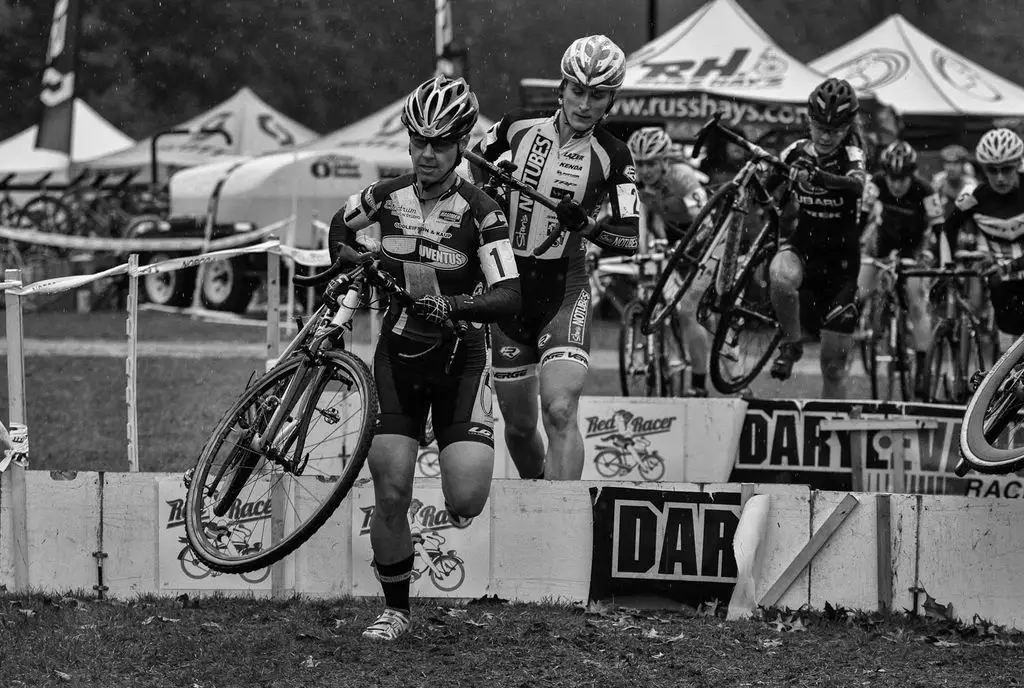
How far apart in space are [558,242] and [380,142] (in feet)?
56.6

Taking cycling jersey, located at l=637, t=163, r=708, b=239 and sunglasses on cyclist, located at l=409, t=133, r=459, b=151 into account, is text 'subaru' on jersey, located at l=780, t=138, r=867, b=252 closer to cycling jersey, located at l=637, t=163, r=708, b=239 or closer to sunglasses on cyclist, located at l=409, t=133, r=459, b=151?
cycling jersey, located at l=637, t=163, r=708, b=239

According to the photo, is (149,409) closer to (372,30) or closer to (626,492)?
(626,492)

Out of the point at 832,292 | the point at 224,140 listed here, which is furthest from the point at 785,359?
the point at 224,140

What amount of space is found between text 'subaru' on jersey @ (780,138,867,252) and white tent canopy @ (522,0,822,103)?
9202 millimetres

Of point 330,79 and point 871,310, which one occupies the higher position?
point 330,79

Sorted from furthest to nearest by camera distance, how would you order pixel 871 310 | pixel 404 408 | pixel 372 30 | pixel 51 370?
1. pixel 372 30
2. pixel 51 370
3. pixel 871 310
4. pixel 404 408

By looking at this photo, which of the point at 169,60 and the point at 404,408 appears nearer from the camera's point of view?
the point at 404,408

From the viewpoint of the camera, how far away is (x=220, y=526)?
23.3 ft

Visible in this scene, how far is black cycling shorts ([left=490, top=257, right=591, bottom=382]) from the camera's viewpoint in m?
7.61

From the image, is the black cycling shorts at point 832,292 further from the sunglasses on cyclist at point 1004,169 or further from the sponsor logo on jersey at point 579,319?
the sponsor logo on jersey at point 579,319

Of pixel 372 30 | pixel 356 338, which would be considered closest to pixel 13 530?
pixel 356 338

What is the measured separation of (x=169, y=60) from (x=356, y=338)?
27.2m

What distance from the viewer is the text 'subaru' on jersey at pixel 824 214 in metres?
9.84

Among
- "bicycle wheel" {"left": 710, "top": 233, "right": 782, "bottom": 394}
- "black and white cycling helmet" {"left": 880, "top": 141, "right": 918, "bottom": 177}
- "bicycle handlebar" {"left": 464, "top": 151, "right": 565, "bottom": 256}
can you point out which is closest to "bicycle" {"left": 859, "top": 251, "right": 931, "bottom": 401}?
"black and white cycling helmet" {"left": 880, "top": 141, "right": 918, "bottom": 177}
